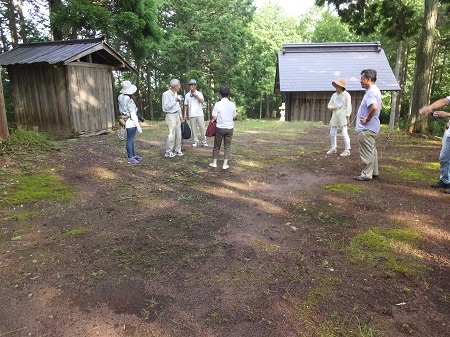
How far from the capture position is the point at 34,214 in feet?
15.0

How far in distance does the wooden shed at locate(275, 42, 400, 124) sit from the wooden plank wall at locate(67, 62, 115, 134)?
358 inches

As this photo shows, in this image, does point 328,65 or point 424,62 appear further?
point 328,65

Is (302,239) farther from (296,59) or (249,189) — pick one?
(296,59)

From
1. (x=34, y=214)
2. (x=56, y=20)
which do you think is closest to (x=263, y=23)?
(x=56, y=20)

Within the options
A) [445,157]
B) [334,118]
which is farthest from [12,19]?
[445,157]

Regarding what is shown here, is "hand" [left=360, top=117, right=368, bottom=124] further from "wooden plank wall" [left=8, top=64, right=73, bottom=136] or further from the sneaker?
"wooden plank wall" [left=8, top=64, right=73, bottom=136]

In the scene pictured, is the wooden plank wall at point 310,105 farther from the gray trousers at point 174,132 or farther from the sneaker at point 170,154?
the sneaker at point 170,154

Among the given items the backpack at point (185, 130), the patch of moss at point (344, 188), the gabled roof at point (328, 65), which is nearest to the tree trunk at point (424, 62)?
the patch of moss at point (344, 188)

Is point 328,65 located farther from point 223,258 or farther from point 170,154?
point 223,258

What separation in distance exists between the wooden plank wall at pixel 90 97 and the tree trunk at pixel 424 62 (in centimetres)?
1052

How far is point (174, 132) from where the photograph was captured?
7.90 metres

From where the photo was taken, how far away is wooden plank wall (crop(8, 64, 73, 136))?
1077 cm

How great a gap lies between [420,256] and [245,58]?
28843 mm

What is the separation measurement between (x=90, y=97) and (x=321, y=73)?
12824 mm
